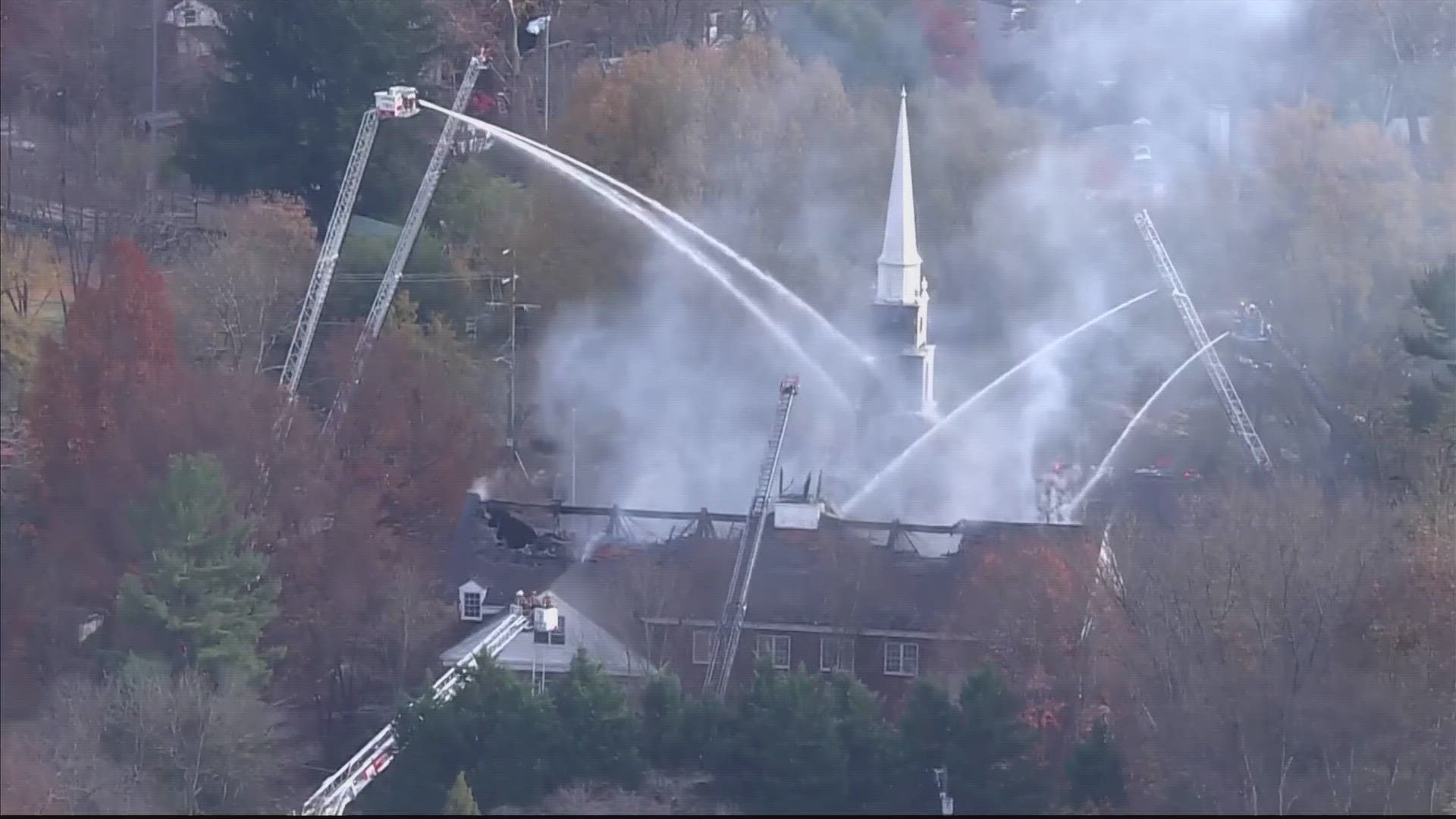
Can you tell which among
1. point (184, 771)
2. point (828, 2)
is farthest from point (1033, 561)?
point (828, 2)

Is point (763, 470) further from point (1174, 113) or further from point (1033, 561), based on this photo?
point (1174, 113)

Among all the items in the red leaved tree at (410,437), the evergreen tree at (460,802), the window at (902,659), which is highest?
the red leaved tree at (410,437)

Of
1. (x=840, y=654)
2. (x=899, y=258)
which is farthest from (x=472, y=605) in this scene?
(x=899, y=258)

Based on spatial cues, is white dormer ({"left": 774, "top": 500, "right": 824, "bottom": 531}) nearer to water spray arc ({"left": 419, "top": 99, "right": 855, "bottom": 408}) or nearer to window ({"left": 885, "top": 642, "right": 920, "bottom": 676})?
window ({"left": 885, "top": 642, "right": 920, "bottom": 676})

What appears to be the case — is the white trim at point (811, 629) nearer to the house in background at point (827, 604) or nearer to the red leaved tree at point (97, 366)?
the house in background at point (827, 604)

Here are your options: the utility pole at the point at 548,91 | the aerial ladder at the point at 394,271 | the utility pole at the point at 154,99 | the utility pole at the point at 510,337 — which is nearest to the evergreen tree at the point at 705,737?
the aerial ladder at the point at 394,271

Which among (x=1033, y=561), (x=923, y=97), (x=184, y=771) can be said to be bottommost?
(x=184, y=771)

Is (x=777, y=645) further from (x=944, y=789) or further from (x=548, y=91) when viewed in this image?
(x=548, y=91)
